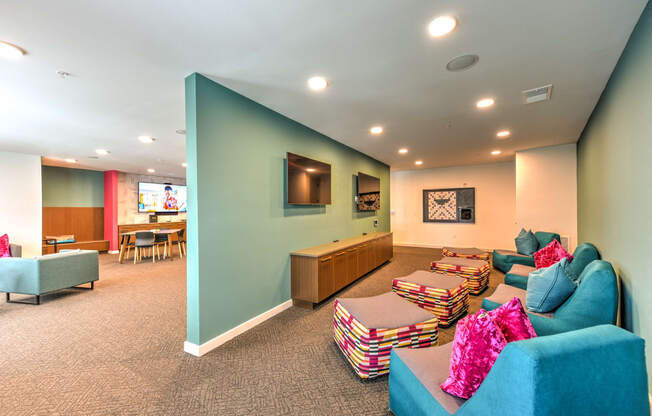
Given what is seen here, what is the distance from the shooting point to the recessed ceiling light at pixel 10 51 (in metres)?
2.12

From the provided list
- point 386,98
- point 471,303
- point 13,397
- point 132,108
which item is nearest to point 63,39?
point 132,108

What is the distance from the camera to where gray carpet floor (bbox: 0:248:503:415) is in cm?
192

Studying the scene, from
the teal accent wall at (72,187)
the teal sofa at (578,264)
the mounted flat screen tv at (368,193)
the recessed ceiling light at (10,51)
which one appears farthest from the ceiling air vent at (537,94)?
the teal accent wall at (72,187)

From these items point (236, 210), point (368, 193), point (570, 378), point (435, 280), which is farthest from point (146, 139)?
point (570, 378)

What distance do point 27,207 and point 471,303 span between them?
9.05 m

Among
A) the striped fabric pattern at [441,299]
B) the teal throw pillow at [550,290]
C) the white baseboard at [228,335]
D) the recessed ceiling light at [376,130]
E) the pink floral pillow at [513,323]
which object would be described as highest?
the recessed ceiling light at [376,130]

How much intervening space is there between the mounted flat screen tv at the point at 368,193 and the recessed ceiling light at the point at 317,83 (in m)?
3.16

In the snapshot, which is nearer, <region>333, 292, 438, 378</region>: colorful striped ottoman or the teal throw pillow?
<region>333, 292, 438, 378</region>: colorful striped ottoman

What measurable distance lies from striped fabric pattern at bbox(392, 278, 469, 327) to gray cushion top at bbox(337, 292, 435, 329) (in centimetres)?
69

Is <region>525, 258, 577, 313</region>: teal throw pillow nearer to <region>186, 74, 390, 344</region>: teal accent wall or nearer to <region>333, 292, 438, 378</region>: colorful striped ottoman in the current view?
<region>333, 292, 438, 378</region>: colorful striped ottoman

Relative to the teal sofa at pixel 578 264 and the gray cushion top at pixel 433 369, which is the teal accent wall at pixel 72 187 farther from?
the teal sofa at pixel 578 264

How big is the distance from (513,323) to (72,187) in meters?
11.3

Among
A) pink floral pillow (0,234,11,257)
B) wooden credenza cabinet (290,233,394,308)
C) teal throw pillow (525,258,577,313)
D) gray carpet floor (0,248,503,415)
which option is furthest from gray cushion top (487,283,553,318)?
pink floral pillow (0,234,11,257)

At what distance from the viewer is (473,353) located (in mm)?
1207
